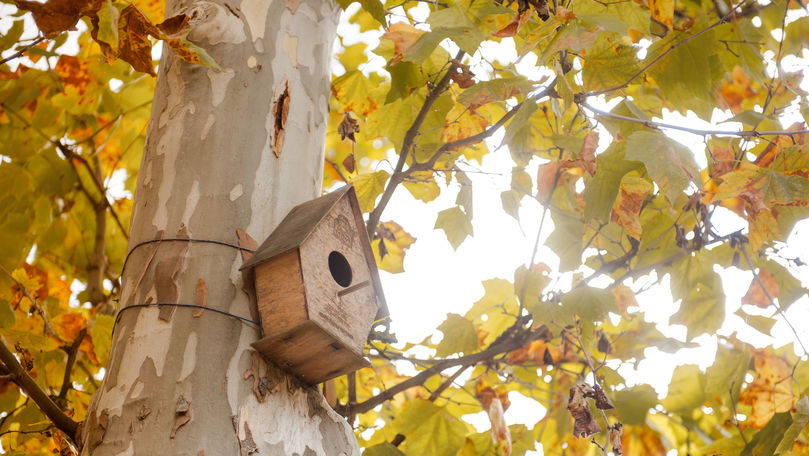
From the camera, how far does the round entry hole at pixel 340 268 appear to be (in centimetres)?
163

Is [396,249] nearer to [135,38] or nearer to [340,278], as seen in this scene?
[340,278]

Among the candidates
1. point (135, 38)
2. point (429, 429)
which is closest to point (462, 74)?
point (135, 38)

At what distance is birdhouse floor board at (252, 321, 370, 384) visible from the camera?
135cm

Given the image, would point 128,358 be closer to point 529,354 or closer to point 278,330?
point 278,330

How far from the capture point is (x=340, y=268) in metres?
1.66

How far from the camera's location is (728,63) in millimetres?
2693

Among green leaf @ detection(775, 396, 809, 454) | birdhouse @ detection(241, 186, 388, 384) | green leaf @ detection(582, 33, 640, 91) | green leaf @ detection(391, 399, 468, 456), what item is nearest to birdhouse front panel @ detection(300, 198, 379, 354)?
birdhouse @ detection(241, 186, 388, 384)

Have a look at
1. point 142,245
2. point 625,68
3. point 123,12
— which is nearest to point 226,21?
point 123,12

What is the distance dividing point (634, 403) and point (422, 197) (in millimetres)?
1159

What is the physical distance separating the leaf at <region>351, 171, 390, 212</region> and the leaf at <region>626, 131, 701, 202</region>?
87 centimetres

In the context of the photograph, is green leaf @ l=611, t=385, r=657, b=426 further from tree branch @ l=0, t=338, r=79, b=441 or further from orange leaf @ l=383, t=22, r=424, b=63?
tree branch @ l=0, t=338, r=79, b=441

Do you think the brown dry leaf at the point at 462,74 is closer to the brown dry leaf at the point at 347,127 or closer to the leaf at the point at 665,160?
the brown dry leaf at the point at 347,127

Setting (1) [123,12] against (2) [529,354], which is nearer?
(1) [123,12]

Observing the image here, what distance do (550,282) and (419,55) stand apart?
1.04 meters
